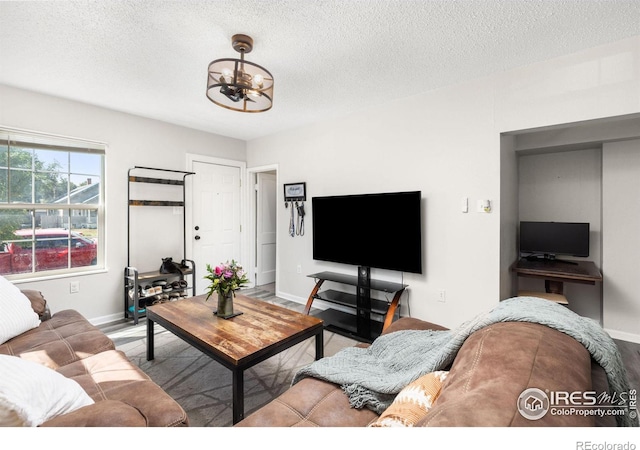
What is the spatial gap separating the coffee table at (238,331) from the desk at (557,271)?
220 cm

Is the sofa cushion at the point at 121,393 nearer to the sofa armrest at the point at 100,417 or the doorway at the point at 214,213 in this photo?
the sofa armrest at the point at 100,417

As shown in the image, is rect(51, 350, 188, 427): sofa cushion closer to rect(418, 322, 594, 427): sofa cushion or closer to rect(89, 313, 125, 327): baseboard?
rect(418, 322, 594, 427): sofa cushion

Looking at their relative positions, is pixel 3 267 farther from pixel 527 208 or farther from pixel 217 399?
pixel 527 208

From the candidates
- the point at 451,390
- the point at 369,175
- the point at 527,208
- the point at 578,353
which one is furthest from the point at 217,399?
the point at 527,208

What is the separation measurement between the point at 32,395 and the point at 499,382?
1247mm

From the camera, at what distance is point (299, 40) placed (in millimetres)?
2057

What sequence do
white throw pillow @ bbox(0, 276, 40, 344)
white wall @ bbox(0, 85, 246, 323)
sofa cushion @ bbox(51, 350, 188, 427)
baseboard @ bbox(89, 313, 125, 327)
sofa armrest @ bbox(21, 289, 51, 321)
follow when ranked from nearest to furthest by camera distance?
sofa cushion @ bbox(51, 350, 188, 427)
white throw pillow @ bbox(0, 276, 40, 344)
sofa armrest @ bbox(21, 289, 51, 321)
white wall @ bbox(0, 85, 246, 323)
baseboard @ bbox(89, 313, 125, 327)

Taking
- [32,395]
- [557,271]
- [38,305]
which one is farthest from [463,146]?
[38,305]

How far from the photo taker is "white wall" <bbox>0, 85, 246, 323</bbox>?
291 cm

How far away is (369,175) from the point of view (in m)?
3.37

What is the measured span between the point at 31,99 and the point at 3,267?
5.50ft

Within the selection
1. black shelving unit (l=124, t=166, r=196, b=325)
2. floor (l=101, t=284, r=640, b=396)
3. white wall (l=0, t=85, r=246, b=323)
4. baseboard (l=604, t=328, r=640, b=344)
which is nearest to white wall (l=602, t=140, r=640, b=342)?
baseboard (l=604, t=328, r=640, b=344)

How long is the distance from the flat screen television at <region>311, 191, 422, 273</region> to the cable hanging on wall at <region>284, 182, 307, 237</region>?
14.1 inches

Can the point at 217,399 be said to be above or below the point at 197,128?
below
